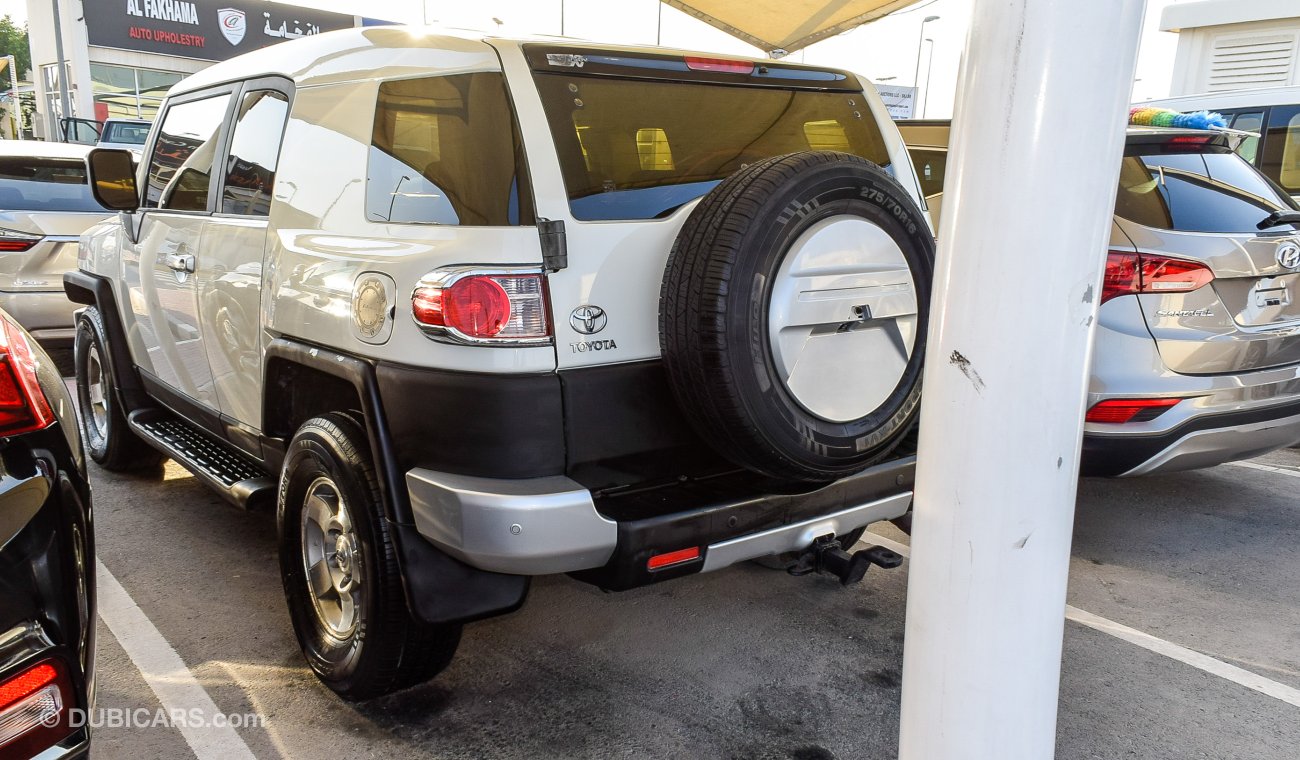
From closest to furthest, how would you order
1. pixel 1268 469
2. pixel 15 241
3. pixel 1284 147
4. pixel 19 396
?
pixel 19 396, pixel 1268 469, pixel 15 241, pixel 1284 147

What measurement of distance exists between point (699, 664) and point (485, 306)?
1500 millimetres

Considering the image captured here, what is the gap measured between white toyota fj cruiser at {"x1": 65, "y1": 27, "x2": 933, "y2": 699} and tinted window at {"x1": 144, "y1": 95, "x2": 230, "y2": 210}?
2.64 feet

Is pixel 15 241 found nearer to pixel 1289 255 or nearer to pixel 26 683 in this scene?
pixel 26 683

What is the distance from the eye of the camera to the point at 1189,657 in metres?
3.26

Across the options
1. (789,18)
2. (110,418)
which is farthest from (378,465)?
(789,18)

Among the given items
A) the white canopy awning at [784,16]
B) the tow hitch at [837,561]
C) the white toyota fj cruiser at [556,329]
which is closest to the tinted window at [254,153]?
the white toyota fj cruiser at [556,329]

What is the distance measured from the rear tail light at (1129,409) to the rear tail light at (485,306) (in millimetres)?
2492

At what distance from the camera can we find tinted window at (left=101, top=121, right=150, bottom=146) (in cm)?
1975

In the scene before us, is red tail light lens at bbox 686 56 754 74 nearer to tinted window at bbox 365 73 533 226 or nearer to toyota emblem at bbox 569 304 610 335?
tinted window at bbox 365 73 533 226

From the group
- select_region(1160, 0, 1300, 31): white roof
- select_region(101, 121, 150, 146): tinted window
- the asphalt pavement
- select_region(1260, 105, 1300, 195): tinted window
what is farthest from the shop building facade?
the asphalt pavement

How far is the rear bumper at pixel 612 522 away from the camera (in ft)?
7.56

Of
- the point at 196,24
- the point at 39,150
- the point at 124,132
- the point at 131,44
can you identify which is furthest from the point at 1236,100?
the point at 196,24

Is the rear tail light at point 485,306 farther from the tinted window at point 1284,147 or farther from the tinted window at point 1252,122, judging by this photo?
the tinted window at point 1284,147

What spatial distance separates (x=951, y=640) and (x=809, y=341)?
1.03 m
